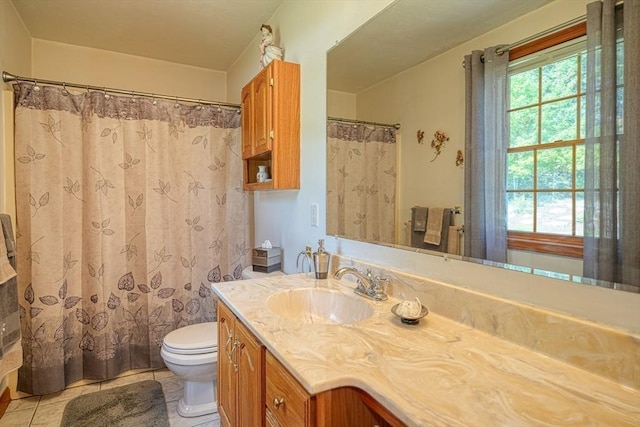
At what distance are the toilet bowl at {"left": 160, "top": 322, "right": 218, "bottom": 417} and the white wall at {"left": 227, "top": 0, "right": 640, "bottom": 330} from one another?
0.67 meters

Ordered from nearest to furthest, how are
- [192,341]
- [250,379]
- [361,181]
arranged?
[250,379] → [361,181] → [192,341]

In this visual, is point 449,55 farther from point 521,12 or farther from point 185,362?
point 185,362

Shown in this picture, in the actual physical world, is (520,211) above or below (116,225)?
above

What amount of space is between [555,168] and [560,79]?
218 mm

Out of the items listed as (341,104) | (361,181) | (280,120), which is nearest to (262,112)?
(280,120)

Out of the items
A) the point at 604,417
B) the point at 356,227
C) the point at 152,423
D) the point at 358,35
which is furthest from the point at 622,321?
the point at 152,423

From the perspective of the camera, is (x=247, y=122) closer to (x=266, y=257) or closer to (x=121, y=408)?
(x=266, y=257)

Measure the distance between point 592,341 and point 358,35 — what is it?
1.39m

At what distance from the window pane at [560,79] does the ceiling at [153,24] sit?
1866 millimetres

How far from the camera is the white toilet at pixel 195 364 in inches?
73.7

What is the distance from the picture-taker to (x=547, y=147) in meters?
0.86

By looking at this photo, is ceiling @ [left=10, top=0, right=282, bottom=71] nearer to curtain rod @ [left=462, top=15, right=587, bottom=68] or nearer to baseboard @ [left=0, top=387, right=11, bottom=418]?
curtain rod @ [left=462, top=15, right=587, bottom=68]

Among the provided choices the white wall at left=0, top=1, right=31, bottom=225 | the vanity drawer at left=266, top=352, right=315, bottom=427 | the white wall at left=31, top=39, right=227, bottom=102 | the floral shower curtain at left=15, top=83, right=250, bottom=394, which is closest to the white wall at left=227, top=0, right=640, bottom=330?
the white wall at left=31, top=39, right=227, bottom=102

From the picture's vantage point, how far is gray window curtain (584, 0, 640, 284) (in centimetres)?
71
